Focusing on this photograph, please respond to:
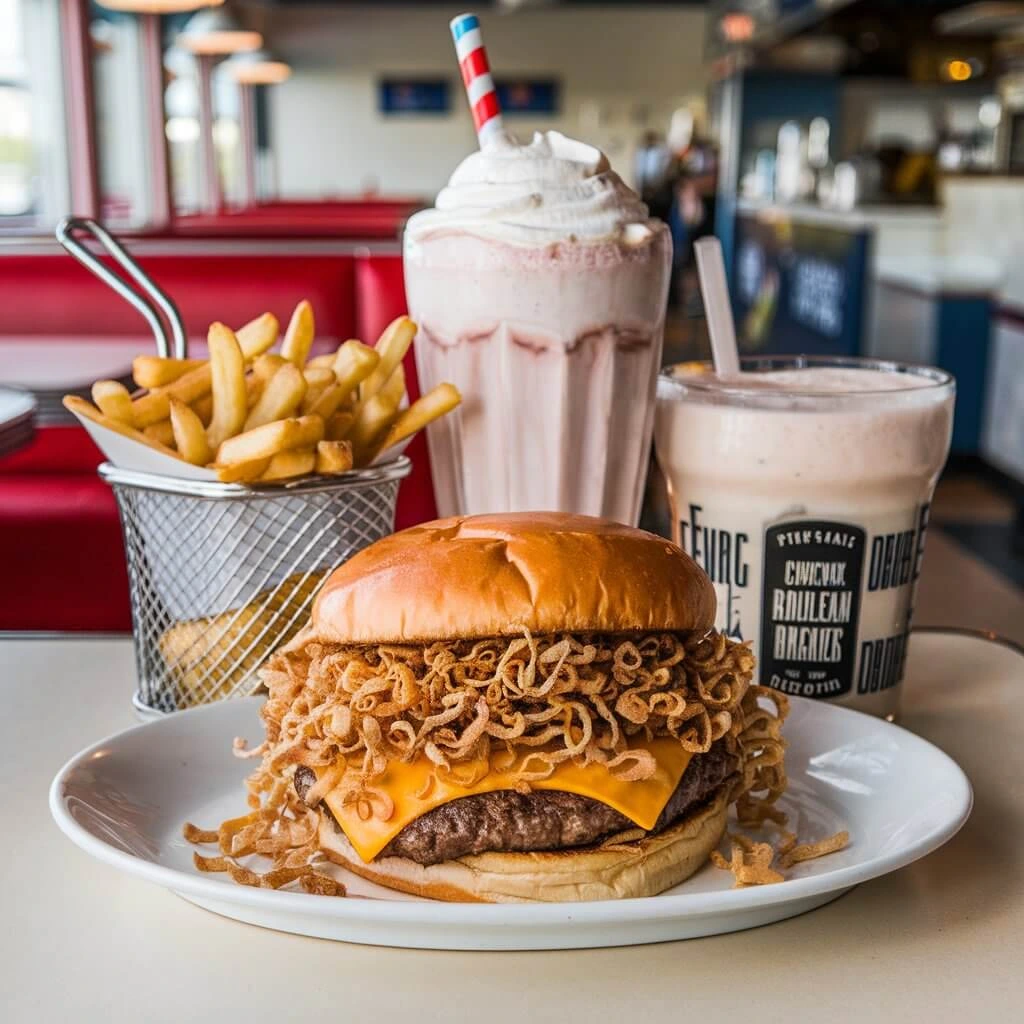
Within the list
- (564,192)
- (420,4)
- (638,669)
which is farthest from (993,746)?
(420,4)

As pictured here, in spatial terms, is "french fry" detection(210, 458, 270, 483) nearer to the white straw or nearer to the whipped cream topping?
the whipped cream topping

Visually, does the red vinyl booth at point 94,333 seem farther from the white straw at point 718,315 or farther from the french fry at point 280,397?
the white straw at point 718,315

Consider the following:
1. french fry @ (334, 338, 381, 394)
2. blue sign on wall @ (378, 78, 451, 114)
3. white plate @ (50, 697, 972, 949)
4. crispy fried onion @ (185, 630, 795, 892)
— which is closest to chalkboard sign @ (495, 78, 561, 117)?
blue sign on wall @ (378, 78, 451, 114)

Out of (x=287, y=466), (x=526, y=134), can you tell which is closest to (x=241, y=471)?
(x=287, y=466)

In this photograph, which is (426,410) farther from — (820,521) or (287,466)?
(820,521)

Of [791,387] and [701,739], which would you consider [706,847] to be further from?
[791,387]
